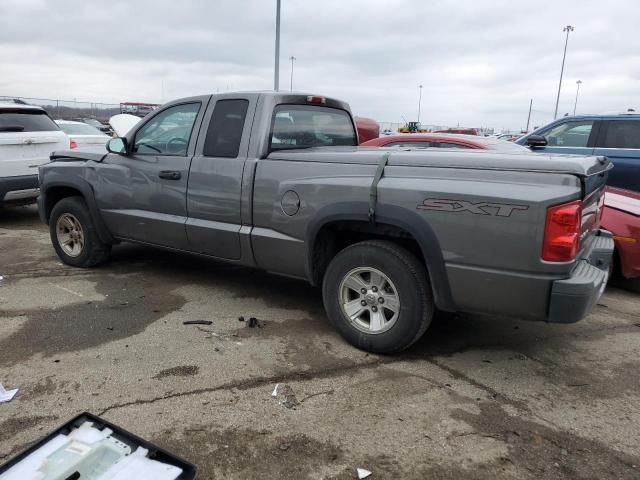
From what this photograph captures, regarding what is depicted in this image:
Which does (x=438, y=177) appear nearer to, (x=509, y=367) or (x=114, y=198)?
(x=509, y=367)

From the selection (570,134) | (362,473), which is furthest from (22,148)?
(570,134)

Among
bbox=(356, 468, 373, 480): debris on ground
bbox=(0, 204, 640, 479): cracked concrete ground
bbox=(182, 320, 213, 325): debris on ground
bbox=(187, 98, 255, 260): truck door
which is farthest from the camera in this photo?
bbox=(187, 98, 255, 260): truck door

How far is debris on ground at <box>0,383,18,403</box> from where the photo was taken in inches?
120

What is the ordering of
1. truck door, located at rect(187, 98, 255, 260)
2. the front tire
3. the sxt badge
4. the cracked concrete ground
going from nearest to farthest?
the cracked concrete ground < the sxt badge < the front tire < truck door, located at rect(187, 98, 255, 260)

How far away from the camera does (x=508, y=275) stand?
3.14 meters

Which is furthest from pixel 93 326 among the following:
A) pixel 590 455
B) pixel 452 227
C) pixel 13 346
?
pixel 590 455

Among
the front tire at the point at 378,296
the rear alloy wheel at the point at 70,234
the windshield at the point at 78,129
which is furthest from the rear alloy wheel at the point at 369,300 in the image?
the windshield at the point at 78,129

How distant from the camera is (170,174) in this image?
4.75 m

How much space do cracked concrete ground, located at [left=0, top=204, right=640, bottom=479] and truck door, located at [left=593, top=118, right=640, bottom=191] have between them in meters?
3.24

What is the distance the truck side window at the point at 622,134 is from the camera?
24.6 ft

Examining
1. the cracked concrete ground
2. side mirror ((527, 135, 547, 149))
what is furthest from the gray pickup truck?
side mirror ((527, 135, 547, 149))

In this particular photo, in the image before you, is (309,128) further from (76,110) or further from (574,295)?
(76,110)

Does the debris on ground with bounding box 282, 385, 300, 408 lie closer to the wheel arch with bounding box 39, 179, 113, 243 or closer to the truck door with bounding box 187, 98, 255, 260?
the truck door with bounding box 187, 98, 255, 260

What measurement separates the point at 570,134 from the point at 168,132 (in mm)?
6126
